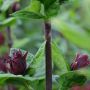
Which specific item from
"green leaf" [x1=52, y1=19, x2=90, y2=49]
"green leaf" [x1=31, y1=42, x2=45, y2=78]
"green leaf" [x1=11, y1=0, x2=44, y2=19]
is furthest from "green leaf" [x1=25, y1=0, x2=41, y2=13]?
"green leaf" [x1=52, y1=19, x2=90, y2=49]

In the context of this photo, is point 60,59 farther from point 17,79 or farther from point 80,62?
point 17,79

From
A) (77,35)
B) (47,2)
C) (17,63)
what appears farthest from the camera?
(17,63)

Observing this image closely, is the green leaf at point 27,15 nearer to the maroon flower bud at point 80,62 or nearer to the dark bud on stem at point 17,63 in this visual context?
the dark bud on stem at point 17,63

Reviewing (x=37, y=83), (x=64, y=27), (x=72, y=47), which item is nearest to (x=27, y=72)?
(x=37, y=83)

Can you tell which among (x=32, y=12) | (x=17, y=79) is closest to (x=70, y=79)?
(x=17, y=79)

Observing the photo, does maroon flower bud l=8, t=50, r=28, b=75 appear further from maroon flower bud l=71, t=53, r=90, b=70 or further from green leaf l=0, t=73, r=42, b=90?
maroon flower bud l=71, t=53, r=90, b=70

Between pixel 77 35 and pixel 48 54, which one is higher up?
pixel 77 35

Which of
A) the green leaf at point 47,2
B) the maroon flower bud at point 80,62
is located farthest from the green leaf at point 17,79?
the green leaf at point 47,2

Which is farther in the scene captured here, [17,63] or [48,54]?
[17,63]
